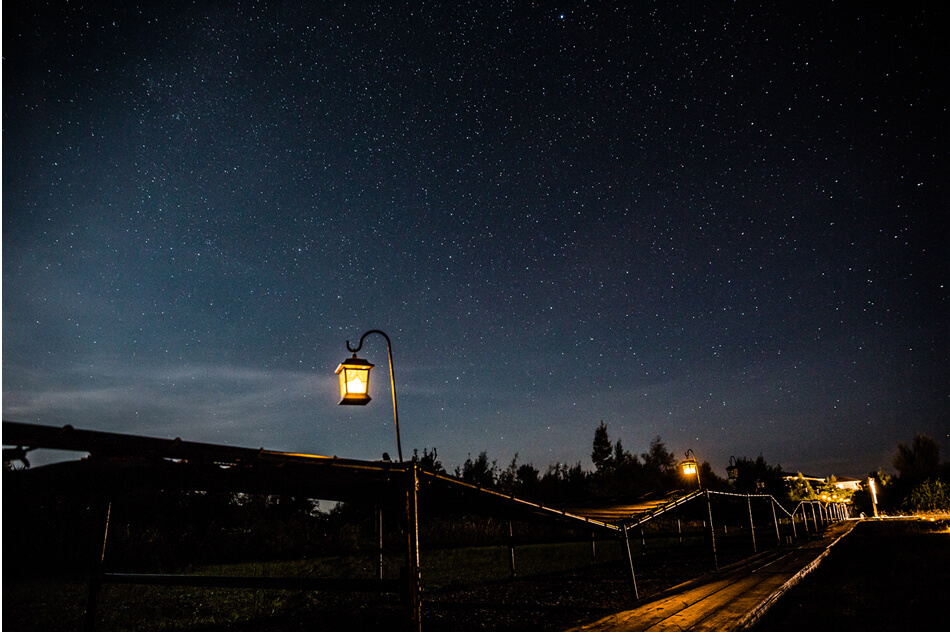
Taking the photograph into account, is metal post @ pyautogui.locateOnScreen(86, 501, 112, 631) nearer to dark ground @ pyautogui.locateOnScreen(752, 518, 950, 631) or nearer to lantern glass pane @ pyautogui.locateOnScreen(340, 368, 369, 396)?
lantern glass pane @ pyautogui.locateOnScreen(340, 368, 369, 396)

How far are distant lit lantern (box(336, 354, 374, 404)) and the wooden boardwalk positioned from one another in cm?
415

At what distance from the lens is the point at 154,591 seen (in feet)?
41.7

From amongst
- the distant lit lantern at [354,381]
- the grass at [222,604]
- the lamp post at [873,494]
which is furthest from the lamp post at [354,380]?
the lamp post at [873,494]

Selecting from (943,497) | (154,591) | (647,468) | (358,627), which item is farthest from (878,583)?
(647,468)

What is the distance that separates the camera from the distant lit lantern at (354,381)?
7.24m

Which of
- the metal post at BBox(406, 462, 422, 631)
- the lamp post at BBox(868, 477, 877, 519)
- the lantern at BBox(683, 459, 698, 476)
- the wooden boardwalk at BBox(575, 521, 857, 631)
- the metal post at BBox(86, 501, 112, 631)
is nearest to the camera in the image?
the metal post at BBox(406, 462, 422, 631)

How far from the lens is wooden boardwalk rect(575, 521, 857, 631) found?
6.68 m

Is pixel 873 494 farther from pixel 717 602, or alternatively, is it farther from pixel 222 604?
pixel 222 604

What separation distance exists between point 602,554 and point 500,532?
6.68 metres

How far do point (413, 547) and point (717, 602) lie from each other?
17.0 ft

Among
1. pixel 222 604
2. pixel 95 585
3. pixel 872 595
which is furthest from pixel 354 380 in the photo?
pixel 872 595

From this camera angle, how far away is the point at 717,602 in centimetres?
795

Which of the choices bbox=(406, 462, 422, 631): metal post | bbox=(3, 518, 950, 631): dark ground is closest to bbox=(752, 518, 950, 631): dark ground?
bbox=(3, 518, 950, 631): dark ground

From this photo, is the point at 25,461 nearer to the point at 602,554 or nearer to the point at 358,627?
the point at 358,627
